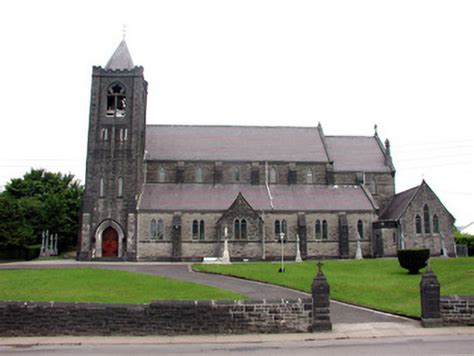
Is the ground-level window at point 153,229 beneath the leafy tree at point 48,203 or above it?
beneath

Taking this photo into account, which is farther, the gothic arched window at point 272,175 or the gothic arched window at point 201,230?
the gothic arched window at point 272,175

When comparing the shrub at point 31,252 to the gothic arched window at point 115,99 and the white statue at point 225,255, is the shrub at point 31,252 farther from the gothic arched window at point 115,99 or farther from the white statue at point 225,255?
the white statue at point 225,255

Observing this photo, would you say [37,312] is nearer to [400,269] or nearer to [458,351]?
[458,351]

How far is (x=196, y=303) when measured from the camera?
14625 millimetres

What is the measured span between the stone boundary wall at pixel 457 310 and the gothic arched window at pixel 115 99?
3919 centimetres

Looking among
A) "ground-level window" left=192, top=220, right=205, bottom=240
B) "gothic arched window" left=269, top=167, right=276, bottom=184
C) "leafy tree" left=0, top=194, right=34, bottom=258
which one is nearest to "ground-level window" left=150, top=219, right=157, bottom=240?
"ground-level window" left=192, top=220, right=205, bottom=240

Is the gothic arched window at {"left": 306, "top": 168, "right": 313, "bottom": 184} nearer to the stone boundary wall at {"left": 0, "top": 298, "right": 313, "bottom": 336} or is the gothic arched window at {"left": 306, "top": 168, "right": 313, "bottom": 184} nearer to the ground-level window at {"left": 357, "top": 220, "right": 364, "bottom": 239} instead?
the ground-level window at {"left": 357, "top": 220, "right": 364, "bottom": 239}

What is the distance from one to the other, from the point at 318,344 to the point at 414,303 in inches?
320

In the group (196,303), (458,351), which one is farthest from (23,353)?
(458,351)

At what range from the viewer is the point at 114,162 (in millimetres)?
46812

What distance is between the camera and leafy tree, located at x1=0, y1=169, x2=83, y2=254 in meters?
61.9

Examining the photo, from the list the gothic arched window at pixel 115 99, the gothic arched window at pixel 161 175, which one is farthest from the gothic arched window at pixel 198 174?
the gothic arched window at pixel 115 99

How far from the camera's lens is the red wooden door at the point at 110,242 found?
45.2 meters

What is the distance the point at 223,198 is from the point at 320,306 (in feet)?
109
